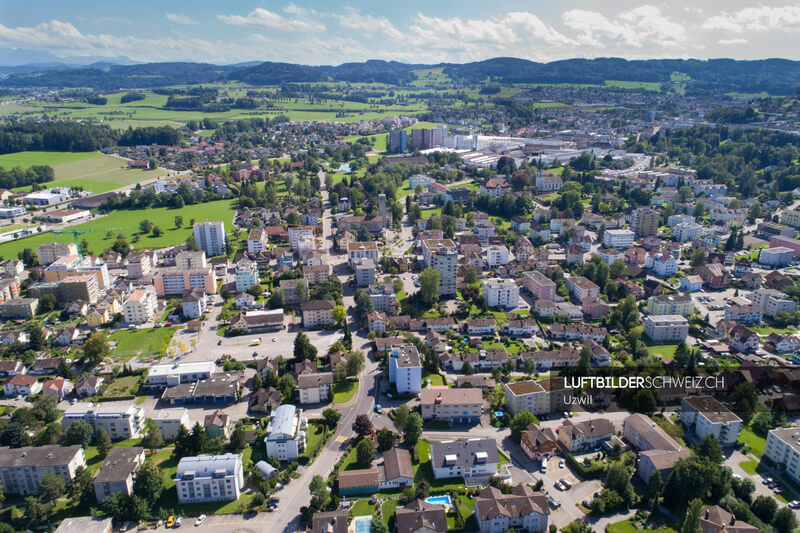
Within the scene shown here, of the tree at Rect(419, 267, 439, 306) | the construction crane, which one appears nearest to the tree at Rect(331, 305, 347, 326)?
the tree at Rect(419, 267, 439, 306)

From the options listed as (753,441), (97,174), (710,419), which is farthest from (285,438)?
(97,174)

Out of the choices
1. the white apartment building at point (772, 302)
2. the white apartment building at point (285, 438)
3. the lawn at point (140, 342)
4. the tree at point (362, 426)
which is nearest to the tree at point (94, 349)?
the lawn at point (140, 342)

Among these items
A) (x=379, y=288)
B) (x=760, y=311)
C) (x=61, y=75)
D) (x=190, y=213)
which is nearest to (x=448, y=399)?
(x=379, y=288)

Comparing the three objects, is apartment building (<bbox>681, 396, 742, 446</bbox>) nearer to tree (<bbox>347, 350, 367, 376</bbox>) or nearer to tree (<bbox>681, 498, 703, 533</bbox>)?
tree (<bbox>681, 498, 703, 533</bbox>)

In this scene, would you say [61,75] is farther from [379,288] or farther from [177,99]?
[379,288]

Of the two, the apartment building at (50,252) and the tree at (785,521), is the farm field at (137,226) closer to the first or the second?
the apartment building at (50,252)
